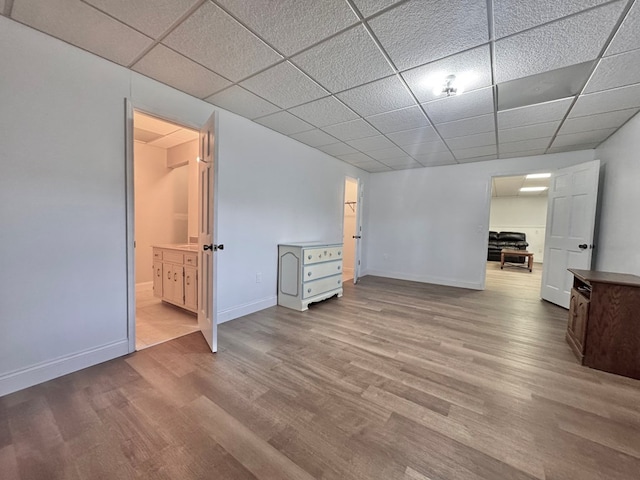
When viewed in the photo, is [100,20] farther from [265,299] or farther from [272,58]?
[265,299]

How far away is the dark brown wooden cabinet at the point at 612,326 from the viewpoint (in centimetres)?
207

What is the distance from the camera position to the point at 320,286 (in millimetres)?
3748

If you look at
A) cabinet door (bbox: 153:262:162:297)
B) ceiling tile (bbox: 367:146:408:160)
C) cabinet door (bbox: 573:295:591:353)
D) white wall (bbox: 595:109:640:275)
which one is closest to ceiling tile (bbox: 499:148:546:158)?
white wall (bbox: 595:109:640:275)

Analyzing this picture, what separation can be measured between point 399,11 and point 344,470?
95.4 inches

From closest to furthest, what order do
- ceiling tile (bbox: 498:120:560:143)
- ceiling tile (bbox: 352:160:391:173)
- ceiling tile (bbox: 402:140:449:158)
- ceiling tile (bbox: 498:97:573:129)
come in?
ceiling tile (bbox: 498:97:573:129) < ceiling tile (bbox: 498:120:560:143) < ceiling tile (bbox: 402:140:449:158) < ceiling tile (bbox: 352:160:391:173)

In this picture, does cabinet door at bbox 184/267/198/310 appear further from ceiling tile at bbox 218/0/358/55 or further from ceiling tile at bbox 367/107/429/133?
ceiling tile at bbox 367/107/429/133

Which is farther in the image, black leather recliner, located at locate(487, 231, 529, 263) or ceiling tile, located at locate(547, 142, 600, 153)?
black leather recliner, located at locate(487, 231, 529, 263)

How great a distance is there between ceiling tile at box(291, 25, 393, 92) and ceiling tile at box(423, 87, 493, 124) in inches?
32.1

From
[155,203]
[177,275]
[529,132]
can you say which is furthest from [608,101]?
[155,203]

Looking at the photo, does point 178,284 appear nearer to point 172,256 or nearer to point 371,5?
point 172,256

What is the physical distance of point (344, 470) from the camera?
48.4 inches

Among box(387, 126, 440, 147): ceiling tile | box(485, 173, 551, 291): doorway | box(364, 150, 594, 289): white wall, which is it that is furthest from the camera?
box(485, 173, 551, 291): doorway

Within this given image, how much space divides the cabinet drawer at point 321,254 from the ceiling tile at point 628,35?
3.05m

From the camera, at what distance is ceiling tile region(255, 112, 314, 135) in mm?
3023
